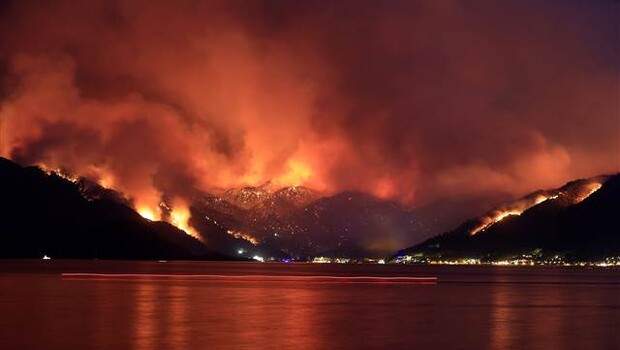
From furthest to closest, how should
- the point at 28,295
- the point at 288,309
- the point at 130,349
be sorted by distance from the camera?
the point at 28,295, the point at 288,309, the point at 130,349

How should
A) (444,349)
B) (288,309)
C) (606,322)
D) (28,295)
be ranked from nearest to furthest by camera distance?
(444,349)
(606,322)
(288,309)
(28,295)

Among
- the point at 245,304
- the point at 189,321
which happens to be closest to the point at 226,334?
the point at 189,321

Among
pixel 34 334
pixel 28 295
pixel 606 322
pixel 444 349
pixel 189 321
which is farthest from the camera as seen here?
pixel 28 295

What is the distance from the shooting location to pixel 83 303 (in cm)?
6381

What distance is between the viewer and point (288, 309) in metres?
59.0

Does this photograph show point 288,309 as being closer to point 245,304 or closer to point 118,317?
point 245,304

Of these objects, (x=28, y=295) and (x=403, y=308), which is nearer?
(x=403, y=308)

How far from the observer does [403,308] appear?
6412cm

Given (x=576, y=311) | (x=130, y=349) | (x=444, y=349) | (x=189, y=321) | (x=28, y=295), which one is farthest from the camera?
(x=28, y=295)

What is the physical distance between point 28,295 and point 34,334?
112ft

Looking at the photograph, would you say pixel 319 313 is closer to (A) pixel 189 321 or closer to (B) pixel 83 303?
(A) pixel 189 321

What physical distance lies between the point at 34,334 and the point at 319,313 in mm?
19533

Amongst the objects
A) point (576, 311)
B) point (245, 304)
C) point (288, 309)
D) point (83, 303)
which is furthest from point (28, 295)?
point (576, 311)

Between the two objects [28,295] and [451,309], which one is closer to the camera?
[451,309]
